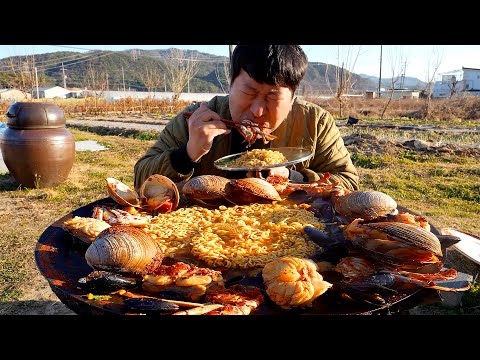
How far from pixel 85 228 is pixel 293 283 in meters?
1.07

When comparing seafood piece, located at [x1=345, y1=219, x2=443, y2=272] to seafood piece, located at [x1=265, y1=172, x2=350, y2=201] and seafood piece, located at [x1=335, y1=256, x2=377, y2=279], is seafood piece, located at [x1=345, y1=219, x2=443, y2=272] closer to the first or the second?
seafood piece, located at [x1=335, y1=256, x2=377, y2=279]

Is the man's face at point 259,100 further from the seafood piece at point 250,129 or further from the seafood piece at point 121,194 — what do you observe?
the seafood piece at point 121,194

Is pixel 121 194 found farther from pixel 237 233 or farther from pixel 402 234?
pixel 402 234

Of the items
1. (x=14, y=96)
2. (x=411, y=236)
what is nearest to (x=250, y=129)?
(x=411, y=236)

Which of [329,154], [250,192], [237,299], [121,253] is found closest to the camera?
[237,299]

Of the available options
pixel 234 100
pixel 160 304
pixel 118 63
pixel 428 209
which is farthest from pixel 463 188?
pixel 118 63

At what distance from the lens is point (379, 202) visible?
1.98m

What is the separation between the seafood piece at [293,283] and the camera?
132 cm

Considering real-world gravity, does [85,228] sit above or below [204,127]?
below

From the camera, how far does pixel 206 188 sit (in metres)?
2.41

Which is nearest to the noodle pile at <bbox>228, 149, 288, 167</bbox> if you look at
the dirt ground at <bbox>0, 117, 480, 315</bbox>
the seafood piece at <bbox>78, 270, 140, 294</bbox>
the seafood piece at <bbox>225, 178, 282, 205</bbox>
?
the seafood piece at <bbox>225, 178, 282, 205</bbox>

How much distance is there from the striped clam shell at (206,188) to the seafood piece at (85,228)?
2.19 ft

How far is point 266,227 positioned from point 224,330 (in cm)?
105

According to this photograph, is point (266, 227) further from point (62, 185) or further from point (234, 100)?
point (62, 185)
